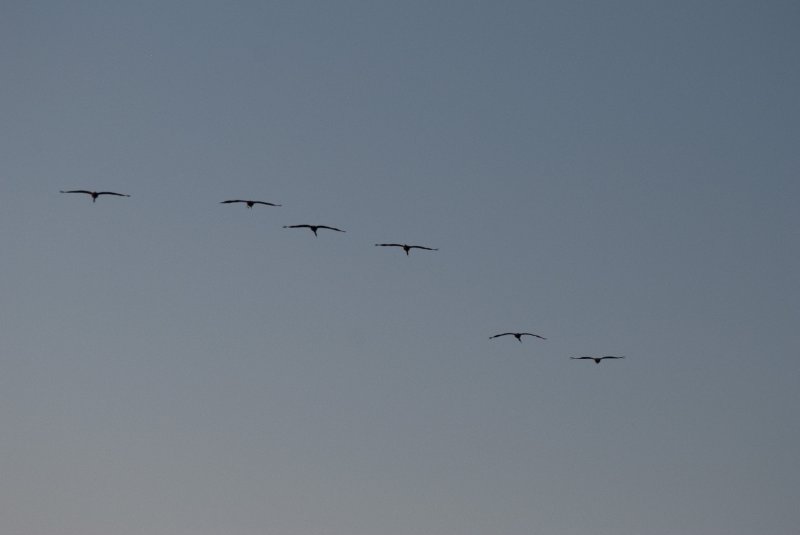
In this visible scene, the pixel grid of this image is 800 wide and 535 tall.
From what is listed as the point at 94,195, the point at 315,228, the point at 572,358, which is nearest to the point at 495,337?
the point at 572,358

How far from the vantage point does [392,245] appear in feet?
636

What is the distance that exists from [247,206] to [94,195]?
872 inches

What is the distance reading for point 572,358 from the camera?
645 ft

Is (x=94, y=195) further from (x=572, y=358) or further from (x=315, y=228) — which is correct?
(x=572, y=358)

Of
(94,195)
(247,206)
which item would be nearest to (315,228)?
(247,206)

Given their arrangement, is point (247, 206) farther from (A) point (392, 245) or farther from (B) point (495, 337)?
(B) point (495, 337)

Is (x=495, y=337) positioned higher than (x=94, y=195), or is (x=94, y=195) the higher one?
(x=94, y=195)

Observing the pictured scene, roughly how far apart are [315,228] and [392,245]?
1286 cm

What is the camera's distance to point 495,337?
199m

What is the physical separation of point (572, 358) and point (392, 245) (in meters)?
28.4

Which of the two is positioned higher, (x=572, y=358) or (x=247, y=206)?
(x=247, y=206)

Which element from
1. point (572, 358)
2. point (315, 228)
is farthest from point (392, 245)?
point (572, 358)

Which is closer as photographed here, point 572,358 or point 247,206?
point 247,206

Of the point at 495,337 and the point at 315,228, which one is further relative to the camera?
the point at 495,337
